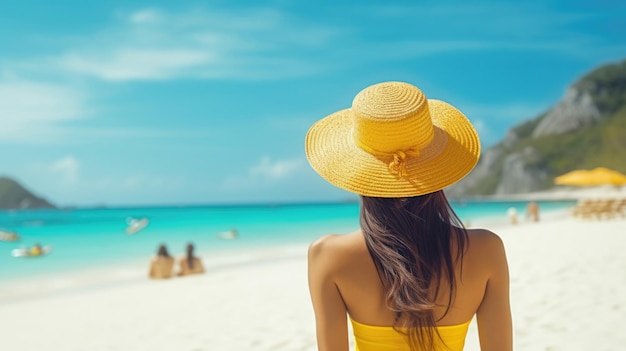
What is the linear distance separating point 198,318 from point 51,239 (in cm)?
2413

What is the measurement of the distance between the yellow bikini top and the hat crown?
20.4 inches

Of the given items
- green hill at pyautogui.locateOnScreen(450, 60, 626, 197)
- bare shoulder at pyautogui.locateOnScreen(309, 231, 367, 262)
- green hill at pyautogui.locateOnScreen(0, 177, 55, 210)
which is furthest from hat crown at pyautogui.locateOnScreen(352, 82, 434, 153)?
green hill at pyautogui.locateOnScreen(0, 177, 55, 210)

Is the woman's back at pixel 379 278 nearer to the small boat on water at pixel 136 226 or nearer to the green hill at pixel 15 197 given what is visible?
the small boat on water at pixel 136 226

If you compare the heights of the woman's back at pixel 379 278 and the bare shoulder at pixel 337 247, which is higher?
the bare shoulder at pixel 337 247

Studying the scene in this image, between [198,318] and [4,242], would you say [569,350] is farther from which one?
[4,242]

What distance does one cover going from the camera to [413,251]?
1.60 m

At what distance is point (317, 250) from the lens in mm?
1599

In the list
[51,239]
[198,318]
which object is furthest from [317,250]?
[51,239]

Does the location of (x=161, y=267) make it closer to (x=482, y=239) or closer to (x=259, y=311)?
(x=259, y=311)

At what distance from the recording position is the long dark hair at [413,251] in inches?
62.6

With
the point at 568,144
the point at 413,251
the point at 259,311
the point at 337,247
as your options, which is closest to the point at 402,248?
the point at 413,251

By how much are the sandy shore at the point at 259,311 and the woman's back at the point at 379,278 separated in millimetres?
3005

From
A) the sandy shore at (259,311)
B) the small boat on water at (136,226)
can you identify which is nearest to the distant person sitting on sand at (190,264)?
the sandy shore at (259,311)

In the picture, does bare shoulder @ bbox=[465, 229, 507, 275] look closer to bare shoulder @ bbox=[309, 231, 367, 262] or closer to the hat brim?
the hat brim
